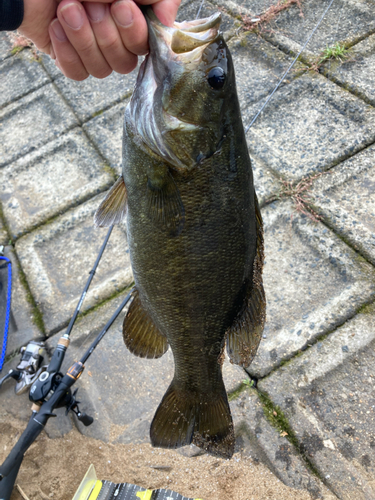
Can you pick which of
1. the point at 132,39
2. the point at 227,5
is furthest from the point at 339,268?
the point at 227,5

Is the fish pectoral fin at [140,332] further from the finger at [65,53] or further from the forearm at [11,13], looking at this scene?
the forearm at [11,13]

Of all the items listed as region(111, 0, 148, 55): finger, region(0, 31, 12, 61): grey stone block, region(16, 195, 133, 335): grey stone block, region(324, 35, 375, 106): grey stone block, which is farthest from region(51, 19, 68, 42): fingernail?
region(0, 31, 12, 61): grey stone block

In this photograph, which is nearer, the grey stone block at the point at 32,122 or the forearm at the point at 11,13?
the forearm at the point at 11,13

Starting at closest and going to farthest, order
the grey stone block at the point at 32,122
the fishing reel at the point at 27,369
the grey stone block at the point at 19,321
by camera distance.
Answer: the fishing reel at the point at 27,369
the grey stone block at the point at 19,321
the grey stone block at the point at 32,122

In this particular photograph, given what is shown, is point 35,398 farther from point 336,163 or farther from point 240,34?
point 240,34

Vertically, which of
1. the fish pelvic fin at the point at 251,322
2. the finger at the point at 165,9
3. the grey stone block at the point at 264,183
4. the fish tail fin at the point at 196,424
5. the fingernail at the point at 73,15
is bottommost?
the grey stone block at the point at 264,183

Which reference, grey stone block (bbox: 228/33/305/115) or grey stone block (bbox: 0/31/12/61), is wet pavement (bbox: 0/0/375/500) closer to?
grey stone block (bbox: 228/33/305/115)

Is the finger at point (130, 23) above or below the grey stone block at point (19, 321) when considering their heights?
above

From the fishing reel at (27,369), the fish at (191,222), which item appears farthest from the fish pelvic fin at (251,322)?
the fishing reel at (27,369)
